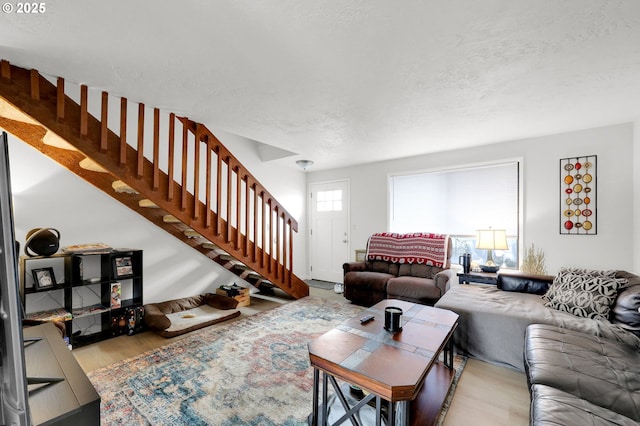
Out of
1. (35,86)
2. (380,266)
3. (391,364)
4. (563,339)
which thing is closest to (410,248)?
(380,266)

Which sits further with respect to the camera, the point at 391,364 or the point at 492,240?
the point at 492,240

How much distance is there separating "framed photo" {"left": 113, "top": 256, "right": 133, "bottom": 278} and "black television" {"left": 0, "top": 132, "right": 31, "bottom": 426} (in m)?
2.74

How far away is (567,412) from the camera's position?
1.14m

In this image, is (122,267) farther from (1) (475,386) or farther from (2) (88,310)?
(1) (475,386)

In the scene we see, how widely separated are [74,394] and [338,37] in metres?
2.09

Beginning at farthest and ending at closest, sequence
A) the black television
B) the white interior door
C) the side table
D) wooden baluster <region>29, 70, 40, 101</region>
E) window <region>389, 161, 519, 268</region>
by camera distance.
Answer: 1. the white interior door
2. window <region>389, 161, 519, 268</region>
3. the side table
4. wooden baluster <region>29, 70, 40, 101</region>
5. the black television

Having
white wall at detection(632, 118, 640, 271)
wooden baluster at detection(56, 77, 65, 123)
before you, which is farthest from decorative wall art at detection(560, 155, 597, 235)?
wooden baluster at detection(56, 77, 65, 123)

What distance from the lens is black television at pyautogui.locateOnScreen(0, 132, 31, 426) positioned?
616mm

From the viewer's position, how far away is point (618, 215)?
303 centimetres

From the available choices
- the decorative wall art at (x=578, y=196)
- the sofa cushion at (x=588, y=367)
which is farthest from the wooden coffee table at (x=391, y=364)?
the decorative wall art at (x=578, y=196)

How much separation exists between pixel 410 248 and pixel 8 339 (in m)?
4.13

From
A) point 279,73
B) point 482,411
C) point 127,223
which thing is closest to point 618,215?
point 482,411

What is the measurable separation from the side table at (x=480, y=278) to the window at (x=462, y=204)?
55 cm

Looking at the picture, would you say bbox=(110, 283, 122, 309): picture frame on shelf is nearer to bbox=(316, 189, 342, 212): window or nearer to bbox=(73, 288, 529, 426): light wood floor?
bbox=(73, 288, 529, 426): light wood floor
